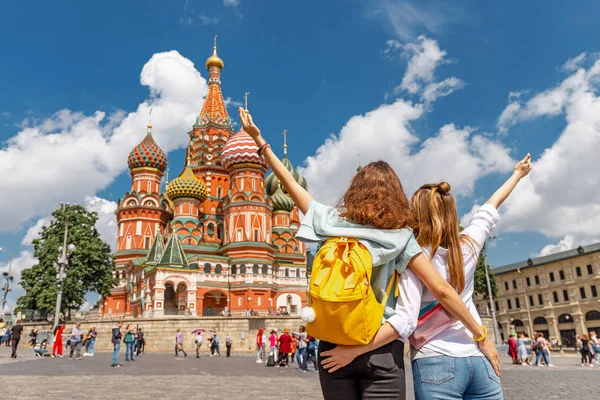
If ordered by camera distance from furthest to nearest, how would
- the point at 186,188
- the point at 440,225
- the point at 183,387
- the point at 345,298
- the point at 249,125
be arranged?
1. the point at 186,188
2. the point at 183,387
3. the point at 249,125
4. the point at 440,225
5. the point at 345,298

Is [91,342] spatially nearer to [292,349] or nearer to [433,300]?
[292,349]

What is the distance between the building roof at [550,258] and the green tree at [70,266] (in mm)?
47605

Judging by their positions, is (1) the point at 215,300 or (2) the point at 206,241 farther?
(2) the point at 206,241

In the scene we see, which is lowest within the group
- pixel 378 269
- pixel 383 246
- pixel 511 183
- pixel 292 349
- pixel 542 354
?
pixel 542 354

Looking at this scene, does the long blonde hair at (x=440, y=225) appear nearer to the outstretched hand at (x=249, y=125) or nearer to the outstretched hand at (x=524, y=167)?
the outstretched hand at (x=524, y=167)

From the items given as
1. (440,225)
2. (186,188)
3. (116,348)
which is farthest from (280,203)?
(440,225)

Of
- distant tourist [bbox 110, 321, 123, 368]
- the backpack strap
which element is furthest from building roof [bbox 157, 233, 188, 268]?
the backpack strap

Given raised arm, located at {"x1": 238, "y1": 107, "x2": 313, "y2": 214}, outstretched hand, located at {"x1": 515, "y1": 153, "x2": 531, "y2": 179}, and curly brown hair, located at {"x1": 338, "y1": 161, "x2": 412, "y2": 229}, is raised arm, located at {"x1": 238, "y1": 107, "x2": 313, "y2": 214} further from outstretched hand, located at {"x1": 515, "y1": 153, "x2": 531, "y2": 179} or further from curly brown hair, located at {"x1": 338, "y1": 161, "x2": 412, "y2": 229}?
outstretched hand, located at {"x1": 515, "y1": 153, "x2": 531, "y2": 179}

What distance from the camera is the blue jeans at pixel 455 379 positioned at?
7.95ft

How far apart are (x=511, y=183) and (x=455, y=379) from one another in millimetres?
1690

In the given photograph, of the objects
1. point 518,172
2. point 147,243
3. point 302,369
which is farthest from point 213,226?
point 518,172

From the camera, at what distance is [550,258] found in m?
58.1

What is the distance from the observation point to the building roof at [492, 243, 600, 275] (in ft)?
174

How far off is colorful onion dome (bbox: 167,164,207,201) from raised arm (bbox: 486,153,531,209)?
160 feet
